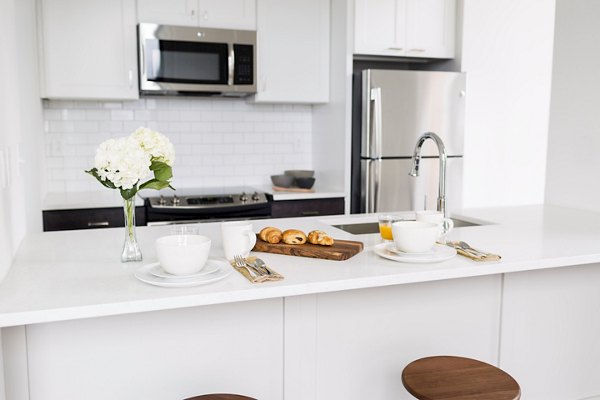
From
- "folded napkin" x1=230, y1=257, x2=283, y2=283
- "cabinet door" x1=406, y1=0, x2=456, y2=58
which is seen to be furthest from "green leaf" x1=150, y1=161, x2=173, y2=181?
"cabinet door" x1=406, y1=0, x2=456, y2=58

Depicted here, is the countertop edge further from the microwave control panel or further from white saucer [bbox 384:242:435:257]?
the microwave control panel

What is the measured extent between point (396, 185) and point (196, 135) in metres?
1.52

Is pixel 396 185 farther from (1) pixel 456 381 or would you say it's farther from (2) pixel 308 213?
(1) pixel 456 381

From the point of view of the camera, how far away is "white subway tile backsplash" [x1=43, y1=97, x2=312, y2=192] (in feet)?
13.0

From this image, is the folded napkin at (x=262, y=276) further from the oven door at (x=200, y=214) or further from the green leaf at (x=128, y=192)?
the oven door at (x=200, y=214)

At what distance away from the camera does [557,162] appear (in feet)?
10.0

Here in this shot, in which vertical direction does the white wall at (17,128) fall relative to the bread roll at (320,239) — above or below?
above

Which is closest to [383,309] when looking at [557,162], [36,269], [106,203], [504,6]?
[36,269]

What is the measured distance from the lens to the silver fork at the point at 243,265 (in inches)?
65.7

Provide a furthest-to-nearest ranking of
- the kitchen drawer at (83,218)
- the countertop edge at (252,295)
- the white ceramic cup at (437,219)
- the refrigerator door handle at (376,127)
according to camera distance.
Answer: the refrigerator door handle at (376,127) → the kitchen drawer at (83,218) → the white ceramic cup at (437,219) → the countertop edge at (252,295)

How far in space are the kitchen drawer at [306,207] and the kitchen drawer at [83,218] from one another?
94cm

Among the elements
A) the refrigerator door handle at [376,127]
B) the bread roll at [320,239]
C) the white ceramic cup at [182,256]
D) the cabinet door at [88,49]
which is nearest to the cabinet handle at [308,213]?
the refrigerator door handle at [376,127]

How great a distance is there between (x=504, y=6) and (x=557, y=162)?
5.46 feet

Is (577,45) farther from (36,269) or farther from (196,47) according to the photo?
(36,269)
